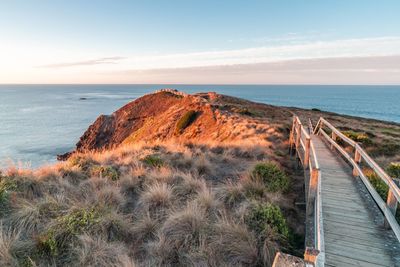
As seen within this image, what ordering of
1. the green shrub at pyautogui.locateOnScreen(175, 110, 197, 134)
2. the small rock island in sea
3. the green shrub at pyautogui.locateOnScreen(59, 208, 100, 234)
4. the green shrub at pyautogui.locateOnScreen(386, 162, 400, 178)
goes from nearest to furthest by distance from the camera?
the small rock island in sea < the green shrub at pyautogui.locateOnScreen(59, 208, 100, 234) < the green shrub at pyautogui.locateOnScreen(386, 162, 400, 178) < the green shrub at pyautogui.locateOnScreen(175, 110, 197, 134)

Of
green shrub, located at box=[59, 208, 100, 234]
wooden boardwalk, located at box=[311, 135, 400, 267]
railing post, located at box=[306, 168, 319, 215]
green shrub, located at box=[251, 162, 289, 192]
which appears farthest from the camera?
green shrub, located at box=[251, 162, 289, 192]

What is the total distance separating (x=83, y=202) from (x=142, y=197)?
1.54m

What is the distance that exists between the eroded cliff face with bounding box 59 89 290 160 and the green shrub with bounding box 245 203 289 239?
998cm

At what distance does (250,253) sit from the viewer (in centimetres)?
507

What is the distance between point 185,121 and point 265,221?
22.1 meters

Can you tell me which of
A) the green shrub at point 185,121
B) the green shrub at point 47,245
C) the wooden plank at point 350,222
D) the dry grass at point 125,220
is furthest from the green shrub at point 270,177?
the green shrub at point 185,121

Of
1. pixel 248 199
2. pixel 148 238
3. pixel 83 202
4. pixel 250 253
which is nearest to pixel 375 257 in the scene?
pixel 250 253

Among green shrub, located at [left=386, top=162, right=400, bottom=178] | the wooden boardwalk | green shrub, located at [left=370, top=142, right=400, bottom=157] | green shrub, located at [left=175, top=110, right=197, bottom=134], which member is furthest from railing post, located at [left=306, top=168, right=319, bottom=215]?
green shrub, located at [left=175, top=110, right=197, bottom=134]

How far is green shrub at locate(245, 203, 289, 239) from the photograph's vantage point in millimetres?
5652

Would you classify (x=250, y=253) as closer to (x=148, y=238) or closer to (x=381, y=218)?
(x=148, y=238)

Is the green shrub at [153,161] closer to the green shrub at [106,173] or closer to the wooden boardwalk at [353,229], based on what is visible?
the green shrub at [106,173]

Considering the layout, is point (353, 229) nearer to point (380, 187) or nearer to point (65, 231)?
point (380, 187)

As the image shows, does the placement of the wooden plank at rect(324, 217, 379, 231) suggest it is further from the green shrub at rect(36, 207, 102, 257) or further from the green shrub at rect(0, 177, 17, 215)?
the green shrub at rect(0, 177, 17, 215)

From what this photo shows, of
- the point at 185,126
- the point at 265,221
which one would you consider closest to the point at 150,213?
the point at 265,221
